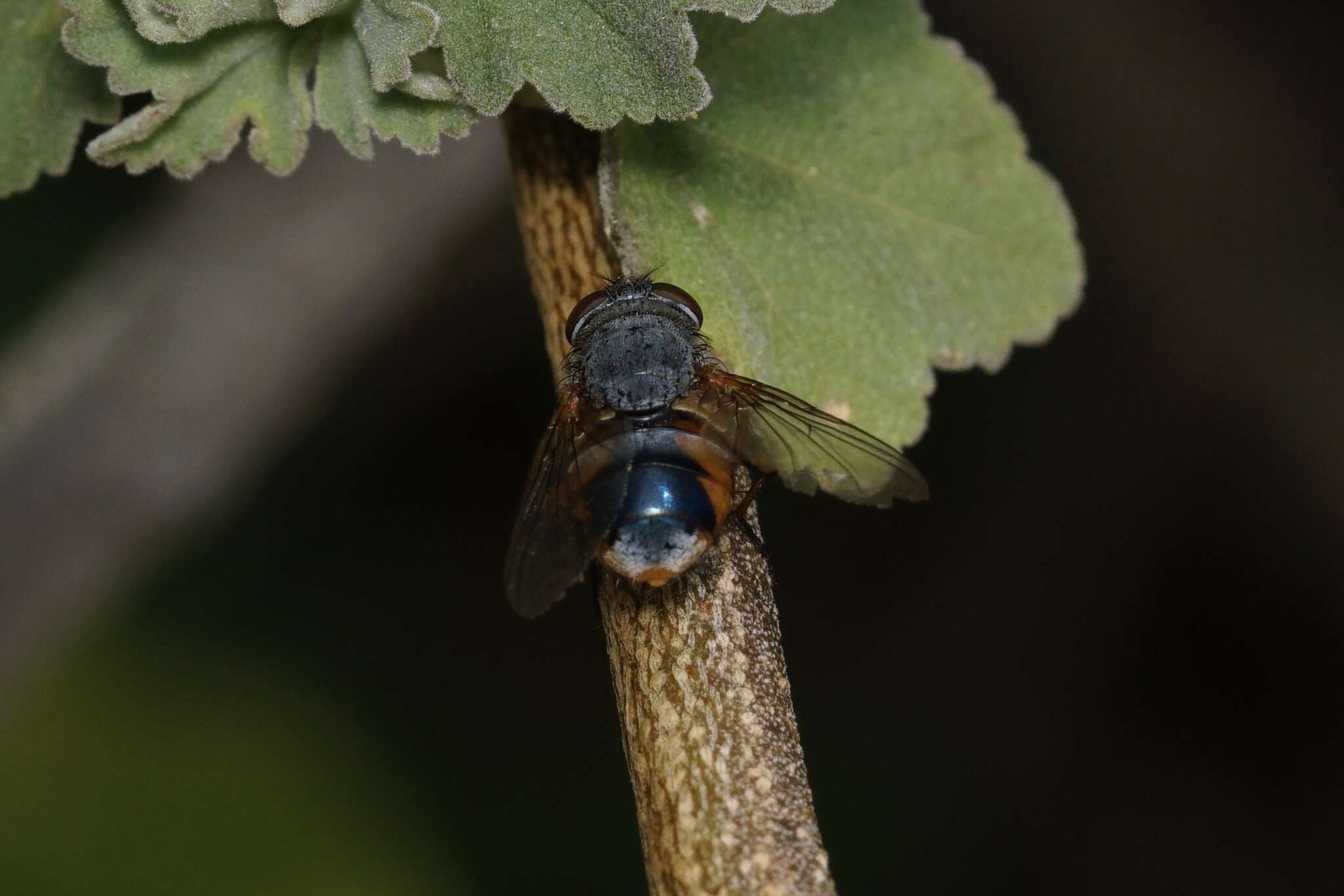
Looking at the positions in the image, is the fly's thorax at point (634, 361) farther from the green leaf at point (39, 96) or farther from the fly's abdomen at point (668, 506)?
the green leaf at point (39, 96)

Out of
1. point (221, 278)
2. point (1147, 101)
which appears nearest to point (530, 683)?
point (221, 278)

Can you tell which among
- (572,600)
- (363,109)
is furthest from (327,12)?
(572,600)

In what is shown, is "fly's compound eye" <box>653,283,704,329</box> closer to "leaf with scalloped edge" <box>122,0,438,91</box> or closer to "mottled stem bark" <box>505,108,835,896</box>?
"mottled stem bark" <box>505,108,835,896</box>

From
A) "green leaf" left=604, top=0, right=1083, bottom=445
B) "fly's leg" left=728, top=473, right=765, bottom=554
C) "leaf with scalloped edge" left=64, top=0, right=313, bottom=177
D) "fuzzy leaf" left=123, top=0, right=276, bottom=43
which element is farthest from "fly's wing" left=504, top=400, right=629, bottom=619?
"fuzzy leaf" left=123, top=0, right=276, bottom=43

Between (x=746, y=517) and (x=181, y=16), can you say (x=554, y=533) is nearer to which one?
(x=746, y=517)

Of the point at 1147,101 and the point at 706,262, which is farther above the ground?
the point at 1147,101

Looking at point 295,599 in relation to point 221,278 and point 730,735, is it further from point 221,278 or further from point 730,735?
point 730,735
